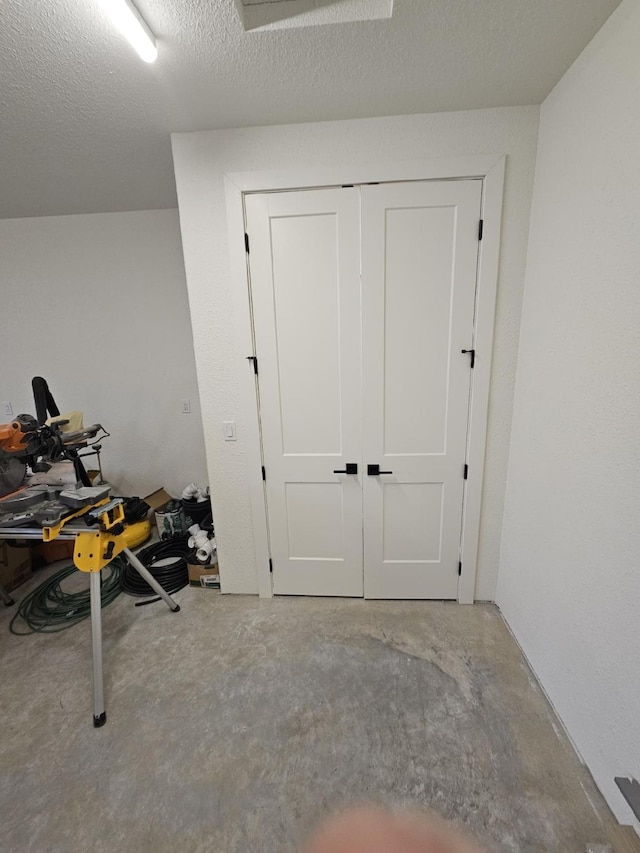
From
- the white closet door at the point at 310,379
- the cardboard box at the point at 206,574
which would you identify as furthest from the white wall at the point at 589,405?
the cardboard box at the point at 206,574

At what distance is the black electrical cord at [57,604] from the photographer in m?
2.05

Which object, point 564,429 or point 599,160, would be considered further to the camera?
point 564,429

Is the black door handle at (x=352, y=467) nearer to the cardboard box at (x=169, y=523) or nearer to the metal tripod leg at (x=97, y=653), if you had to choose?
the metal tripod leg at (x=97, y=653)

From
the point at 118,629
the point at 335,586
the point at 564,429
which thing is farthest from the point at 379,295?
the point at 118,629

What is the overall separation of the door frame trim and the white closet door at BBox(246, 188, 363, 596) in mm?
47

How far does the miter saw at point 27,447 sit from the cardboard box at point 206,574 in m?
1.06

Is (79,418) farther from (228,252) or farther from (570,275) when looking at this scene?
(570,275)

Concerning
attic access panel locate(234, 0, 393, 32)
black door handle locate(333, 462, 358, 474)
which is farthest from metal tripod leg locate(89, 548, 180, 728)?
attic access panel locate(234, 0, 393, 32)

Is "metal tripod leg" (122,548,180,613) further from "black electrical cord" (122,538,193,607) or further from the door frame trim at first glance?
the door frame trim

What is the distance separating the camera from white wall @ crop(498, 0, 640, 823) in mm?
1059

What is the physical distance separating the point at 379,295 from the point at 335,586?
1.75 meters

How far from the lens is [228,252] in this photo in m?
1.79

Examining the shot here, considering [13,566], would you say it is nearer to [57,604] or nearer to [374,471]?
[57,604]

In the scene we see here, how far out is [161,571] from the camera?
2.33 m
